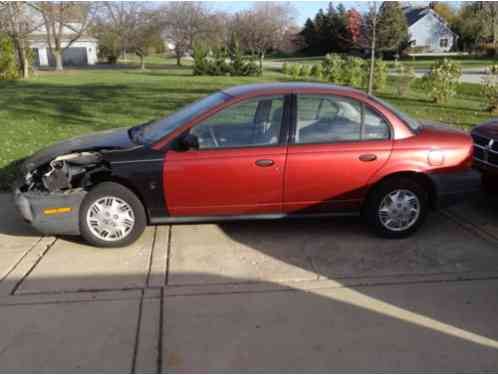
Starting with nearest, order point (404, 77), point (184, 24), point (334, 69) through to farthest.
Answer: point (404, 77) → point (334, 69) → point (184, 24)

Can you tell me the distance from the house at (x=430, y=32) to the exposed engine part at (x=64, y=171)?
59.8m

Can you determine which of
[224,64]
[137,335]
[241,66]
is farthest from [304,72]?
[137,335]

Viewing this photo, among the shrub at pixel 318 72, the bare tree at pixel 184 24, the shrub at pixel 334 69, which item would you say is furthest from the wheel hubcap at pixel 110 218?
the bare tree at pixel 184 24

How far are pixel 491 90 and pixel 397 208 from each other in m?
9.39

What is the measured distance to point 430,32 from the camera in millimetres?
59219

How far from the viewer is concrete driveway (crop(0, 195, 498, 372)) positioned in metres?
2.99

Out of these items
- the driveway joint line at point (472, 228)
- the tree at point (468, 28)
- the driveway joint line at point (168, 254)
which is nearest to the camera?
the driveway joint line at point (168, 254)

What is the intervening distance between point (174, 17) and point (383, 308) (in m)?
47.8

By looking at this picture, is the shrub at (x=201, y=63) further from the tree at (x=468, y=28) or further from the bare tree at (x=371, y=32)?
the tree at (x=468, y=28)

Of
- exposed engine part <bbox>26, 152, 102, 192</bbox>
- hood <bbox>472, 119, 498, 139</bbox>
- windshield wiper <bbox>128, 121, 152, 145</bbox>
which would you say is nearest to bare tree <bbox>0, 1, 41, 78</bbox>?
windshield wiper <bbox>128, 121, 152, 145</bbox>

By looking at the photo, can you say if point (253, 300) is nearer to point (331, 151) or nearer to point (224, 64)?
point (331, 151)

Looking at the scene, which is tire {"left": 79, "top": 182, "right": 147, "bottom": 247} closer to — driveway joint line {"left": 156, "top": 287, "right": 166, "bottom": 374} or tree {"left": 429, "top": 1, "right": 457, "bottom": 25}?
driveway joint line {"left": 156, "top": 287, "right": 166, "bottom": 374}

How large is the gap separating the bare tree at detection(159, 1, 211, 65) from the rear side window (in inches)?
1730

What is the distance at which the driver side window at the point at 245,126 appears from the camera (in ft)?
14.6
